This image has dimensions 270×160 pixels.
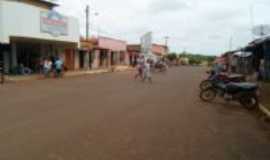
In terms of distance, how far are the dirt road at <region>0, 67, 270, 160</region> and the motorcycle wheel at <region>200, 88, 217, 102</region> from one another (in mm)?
2311

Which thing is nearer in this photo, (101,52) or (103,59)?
(101,52)

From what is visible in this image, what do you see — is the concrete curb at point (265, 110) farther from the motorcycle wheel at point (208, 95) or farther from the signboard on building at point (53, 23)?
the signboard on building at point (53, 23)

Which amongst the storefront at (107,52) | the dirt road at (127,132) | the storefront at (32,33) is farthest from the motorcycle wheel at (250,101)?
the storefront at (107,52)

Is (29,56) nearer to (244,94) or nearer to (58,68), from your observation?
(58,68)

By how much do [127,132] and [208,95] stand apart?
31.3ft

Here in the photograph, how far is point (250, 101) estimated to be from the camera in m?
17.0

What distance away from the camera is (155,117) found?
13.0 meters

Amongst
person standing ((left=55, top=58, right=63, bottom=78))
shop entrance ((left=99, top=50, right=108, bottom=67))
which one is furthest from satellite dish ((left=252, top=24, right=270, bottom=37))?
shop entrance ((left=99, top=50, right=108, bottom=67))

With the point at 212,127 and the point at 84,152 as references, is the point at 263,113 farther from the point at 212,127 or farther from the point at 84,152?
the point at 84,152

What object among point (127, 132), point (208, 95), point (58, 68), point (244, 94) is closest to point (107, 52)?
point (58, 68)

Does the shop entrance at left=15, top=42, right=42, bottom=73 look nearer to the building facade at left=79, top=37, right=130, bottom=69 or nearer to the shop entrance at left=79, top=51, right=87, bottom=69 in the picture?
the building facade at left=79, top=37, right=130, bottom=69

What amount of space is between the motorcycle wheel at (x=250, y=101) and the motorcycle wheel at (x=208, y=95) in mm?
2027

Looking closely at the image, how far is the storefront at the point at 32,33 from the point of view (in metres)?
33.1

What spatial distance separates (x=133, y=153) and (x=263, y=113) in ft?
26.8
